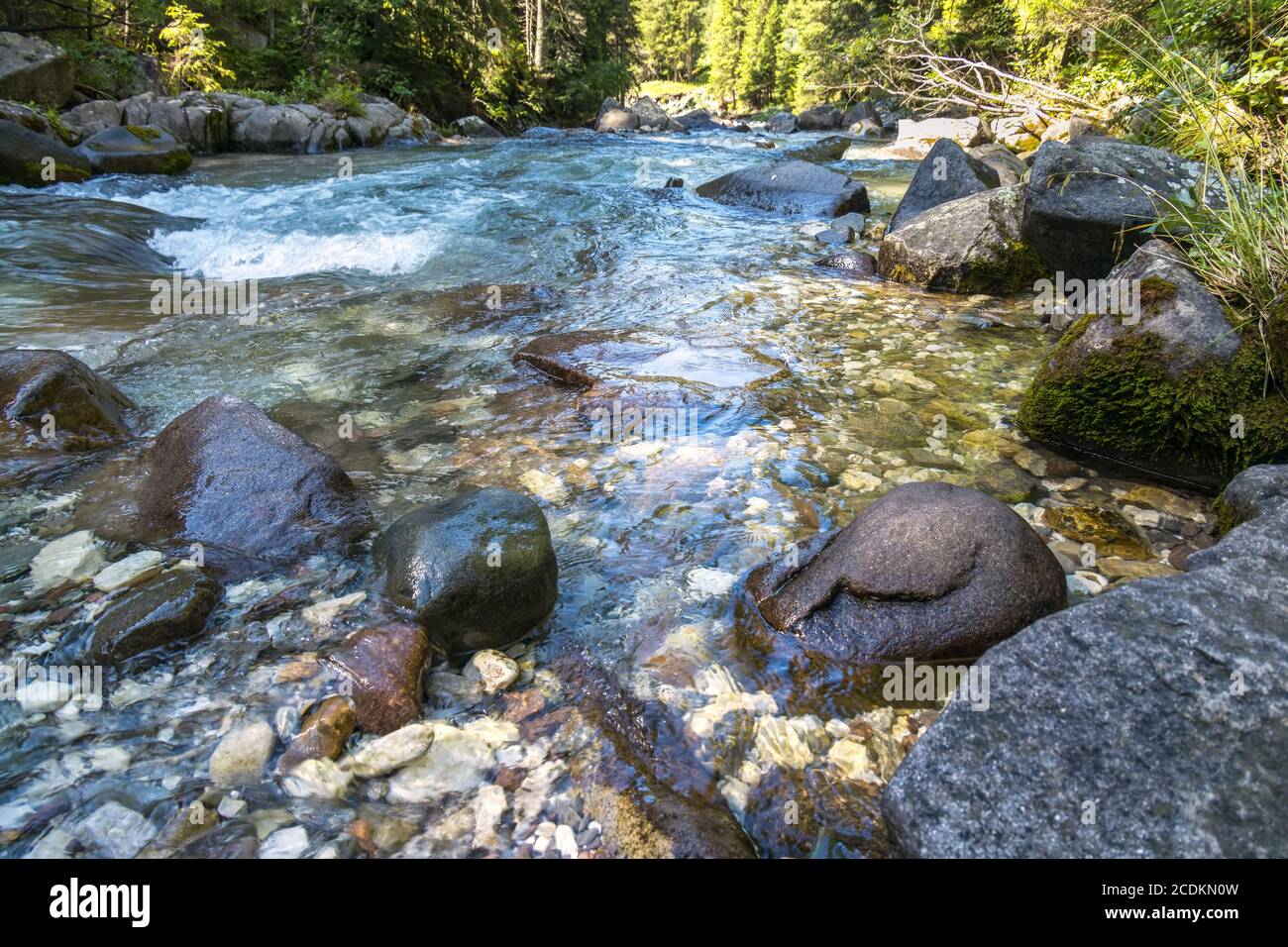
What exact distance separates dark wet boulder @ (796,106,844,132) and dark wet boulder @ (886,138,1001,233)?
26.2 m

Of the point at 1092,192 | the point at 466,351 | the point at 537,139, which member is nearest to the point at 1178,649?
the point at 466,351

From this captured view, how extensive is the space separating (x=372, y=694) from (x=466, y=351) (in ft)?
11.7

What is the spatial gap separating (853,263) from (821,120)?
29.1 m

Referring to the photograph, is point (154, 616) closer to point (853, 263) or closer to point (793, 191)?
point (853, 263)

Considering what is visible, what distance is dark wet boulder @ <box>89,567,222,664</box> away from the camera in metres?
2.36

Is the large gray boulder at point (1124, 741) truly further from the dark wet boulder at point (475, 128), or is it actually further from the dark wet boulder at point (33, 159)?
the dark wet boulder at point (475, 128)

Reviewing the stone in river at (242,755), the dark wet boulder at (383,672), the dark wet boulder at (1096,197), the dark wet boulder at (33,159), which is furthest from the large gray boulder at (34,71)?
the dark wet boulder at (1096,197)

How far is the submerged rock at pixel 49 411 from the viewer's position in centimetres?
354

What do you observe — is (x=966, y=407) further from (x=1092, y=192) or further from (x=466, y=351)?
(x=466, y=351)

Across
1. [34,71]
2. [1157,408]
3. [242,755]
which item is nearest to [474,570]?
[242,755]

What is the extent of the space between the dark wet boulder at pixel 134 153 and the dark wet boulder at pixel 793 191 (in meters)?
9.77

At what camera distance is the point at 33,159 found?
1019 cm

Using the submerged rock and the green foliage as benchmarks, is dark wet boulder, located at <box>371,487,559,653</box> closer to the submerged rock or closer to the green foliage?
the submerged rock
